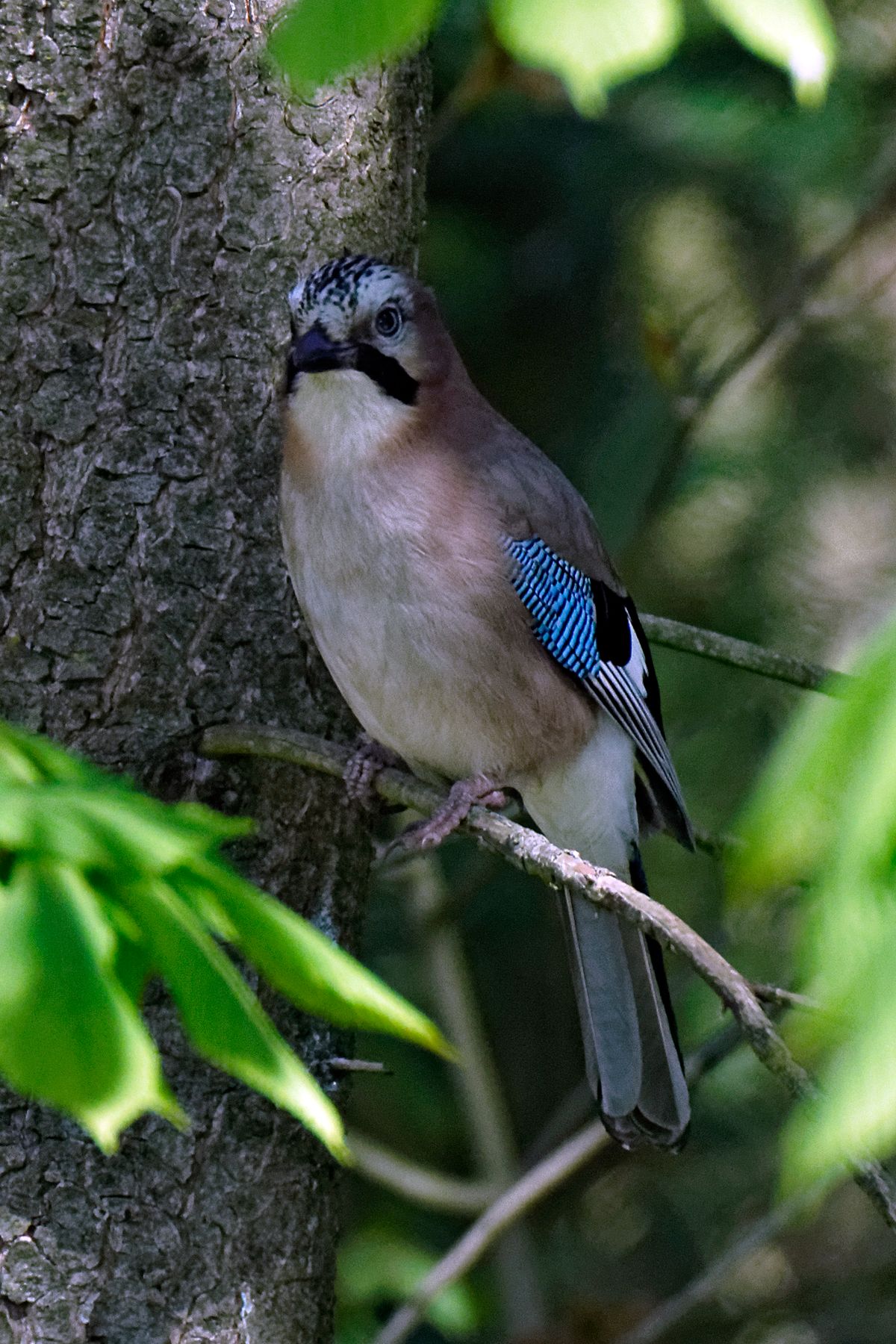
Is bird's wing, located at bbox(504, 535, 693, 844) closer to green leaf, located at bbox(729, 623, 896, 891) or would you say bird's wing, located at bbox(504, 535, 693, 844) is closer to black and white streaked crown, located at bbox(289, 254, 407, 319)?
black and white streaked crown, located at bbox(289, 254, 407, 319)

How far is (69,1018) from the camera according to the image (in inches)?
36.9

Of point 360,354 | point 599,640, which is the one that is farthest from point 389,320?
point 599,640

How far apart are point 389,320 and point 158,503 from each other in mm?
494

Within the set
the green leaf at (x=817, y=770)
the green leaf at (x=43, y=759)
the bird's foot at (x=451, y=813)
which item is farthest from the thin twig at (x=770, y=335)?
the green leaf at (x=817, y=770)

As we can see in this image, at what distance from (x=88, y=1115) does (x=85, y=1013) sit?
0.20 ft

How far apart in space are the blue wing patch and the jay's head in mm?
280

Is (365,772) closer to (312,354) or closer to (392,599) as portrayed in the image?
(392,599)

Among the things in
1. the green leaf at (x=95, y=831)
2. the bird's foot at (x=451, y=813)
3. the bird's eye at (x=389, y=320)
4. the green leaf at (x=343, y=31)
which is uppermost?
the green leaf at (x=343, y=31)

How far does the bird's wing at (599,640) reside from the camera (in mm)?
2508

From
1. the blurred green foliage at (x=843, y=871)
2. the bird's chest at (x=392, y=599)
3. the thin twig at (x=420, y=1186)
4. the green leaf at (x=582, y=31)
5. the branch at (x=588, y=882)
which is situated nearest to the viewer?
the blurred green foliage at (x=843, y=871)

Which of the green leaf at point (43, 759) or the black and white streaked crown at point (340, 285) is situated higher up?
the black and white streaked crown at point (340, 285)

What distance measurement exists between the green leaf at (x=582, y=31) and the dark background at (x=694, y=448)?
7.92 ft

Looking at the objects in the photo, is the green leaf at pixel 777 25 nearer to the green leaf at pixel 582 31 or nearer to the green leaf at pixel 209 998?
the green leaf at pixel 582 31

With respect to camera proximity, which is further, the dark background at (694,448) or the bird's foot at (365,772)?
the dark background at (694,448)
